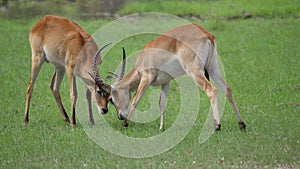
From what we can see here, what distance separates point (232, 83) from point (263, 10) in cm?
539

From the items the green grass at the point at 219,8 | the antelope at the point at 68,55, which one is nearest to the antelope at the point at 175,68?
the antelope at the point at 68,55

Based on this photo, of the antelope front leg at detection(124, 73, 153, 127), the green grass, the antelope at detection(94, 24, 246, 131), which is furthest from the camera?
the green grass

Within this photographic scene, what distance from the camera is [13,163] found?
693cm

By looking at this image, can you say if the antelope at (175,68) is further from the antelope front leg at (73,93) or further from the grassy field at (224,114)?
the antelope front leg at (73,93)

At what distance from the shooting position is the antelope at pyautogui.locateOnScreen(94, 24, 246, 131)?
8.04 metres

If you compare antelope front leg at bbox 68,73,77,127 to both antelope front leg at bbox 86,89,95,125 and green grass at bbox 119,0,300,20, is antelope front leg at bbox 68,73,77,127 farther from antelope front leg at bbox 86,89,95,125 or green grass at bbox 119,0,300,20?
green grass at bbox 119,0,300,20

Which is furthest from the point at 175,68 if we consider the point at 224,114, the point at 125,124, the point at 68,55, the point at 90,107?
the point at 68,55

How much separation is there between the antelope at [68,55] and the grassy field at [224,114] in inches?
14.5

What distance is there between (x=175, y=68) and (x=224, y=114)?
3.45ft

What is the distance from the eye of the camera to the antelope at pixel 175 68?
8039mm

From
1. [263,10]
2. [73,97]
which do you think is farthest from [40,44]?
[263,10]

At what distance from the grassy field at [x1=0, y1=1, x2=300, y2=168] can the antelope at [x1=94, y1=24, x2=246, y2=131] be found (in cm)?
33

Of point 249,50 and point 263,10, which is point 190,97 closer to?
point 249,50

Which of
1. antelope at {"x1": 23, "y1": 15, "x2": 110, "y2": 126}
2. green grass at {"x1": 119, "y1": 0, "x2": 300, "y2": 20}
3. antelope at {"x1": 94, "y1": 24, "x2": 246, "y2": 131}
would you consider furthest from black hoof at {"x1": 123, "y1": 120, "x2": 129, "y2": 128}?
green grass at {"x1": 119, "y1": 0, "x2": 300, "y2": 20}
